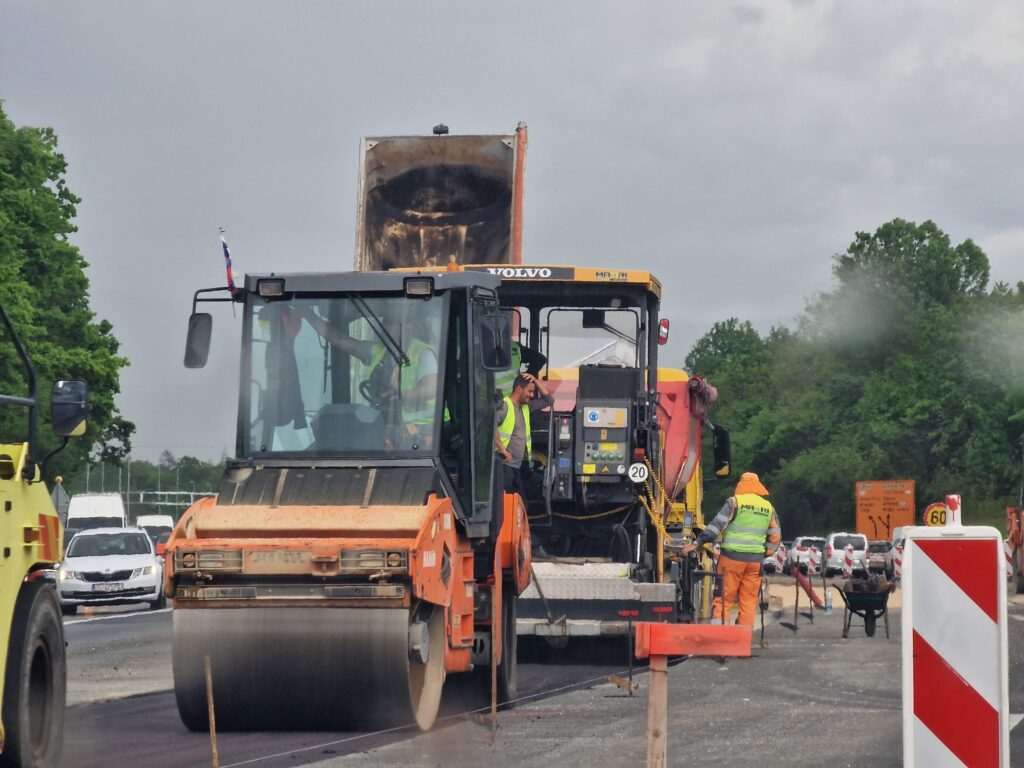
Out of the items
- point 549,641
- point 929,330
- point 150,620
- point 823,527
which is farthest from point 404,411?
point 823,527

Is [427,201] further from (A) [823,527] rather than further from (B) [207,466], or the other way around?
(B) [207,466]

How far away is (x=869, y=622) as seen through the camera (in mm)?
21047

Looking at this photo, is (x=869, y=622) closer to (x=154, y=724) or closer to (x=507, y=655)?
(x=507, y=655)

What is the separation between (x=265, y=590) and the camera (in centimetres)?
1076

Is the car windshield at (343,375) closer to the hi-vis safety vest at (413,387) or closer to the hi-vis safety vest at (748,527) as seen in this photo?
the hi-vis safety vest at (413,387)

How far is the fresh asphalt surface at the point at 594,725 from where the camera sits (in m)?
10.2

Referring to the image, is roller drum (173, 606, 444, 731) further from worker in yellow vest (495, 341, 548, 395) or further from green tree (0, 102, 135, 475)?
green tree (0, 102, 135, 475)

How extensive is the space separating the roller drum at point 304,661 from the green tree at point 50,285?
28864mm

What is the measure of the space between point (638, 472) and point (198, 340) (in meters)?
6.28

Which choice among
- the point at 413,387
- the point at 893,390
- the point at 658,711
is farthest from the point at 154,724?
the point at 893,390

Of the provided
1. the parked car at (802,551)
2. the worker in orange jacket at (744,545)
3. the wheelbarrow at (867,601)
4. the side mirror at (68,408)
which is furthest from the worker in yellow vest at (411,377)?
the parked car at (802,551)

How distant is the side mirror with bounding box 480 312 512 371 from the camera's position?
1184 cm

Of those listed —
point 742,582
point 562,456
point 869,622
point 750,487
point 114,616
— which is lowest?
point 114,616

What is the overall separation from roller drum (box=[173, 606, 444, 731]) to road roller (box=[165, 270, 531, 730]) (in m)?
0.01
